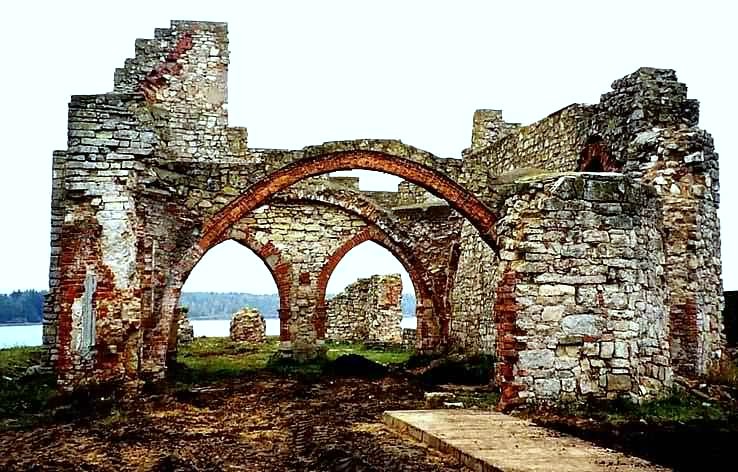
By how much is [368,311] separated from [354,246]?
6.70 m

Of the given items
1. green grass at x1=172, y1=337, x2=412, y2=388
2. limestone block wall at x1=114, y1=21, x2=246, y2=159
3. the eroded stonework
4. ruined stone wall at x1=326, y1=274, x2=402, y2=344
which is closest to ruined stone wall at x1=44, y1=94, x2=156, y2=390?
green grass at x1=172, y1=337, x2=412, y2=388

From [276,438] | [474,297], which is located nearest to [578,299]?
[276,438]

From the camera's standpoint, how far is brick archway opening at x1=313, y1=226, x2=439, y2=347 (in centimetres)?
1972

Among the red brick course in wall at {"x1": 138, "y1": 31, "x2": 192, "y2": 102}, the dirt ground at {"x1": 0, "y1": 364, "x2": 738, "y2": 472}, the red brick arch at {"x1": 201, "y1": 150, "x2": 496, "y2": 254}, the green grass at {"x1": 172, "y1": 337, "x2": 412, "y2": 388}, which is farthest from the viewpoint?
the red brick course in wall at {"x1": 138, "y1": 31, "x2": 192, "y2": 102}

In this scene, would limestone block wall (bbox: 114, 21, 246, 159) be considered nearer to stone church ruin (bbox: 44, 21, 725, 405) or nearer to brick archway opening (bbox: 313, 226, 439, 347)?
brick archway opening (bbox: 313, 226, 439, 347)

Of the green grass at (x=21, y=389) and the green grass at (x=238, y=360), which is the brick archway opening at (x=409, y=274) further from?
the green grass at (x=21, y=389)

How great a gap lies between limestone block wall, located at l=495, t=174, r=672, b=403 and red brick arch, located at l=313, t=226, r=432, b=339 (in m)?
10.5

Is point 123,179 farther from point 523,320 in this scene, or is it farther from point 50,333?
point 523,320

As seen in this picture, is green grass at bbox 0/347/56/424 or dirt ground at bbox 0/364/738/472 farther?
green grass at bbox 0/347/56/424

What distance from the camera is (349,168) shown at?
14328mm

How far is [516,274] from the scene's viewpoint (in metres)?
9.09

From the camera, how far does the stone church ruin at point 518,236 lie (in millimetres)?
9039

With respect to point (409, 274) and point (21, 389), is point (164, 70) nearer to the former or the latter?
point (409, 274)

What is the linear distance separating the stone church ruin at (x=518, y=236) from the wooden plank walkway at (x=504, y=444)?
1138mm
